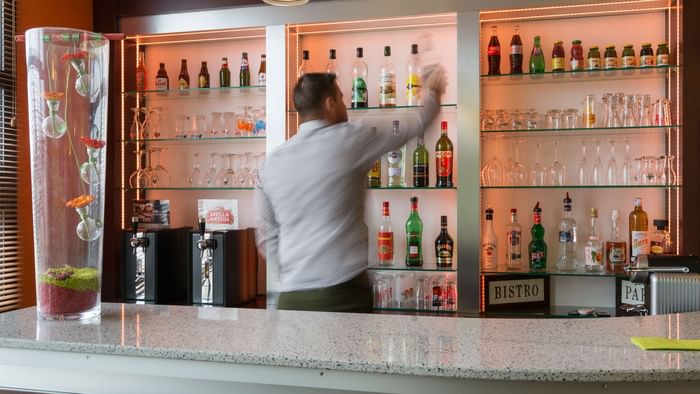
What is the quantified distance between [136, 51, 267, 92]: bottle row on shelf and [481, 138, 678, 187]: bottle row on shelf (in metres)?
1.38

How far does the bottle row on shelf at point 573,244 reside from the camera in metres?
3.27

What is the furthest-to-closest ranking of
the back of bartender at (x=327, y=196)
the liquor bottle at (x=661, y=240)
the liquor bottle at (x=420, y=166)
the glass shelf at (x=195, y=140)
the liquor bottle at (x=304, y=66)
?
the glass shelf at (x=195, y=140) < the liquor bottle at (x=304, y=66) < the liquor bottle at (x=420, y=166) < the liquor bottle at (x=661, y=240) < the back of bartender at (x=327, y=196)

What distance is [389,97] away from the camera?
11.7ft

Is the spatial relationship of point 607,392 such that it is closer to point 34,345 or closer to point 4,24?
point 34,345

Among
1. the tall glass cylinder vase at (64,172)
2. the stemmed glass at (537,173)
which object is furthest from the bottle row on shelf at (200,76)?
the tall glass cylinder vase at (64,172)

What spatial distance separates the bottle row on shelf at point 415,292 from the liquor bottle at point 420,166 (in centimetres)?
49

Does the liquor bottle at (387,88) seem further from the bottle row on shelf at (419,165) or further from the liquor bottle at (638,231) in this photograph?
the liquor bottle at (638,231)

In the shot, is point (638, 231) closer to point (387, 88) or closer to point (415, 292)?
point (415, 292)

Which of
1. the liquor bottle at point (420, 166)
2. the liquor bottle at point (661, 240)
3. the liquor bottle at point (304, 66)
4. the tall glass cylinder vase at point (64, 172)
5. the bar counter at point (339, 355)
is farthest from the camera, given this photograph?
the liquor bottle at point (304, 66)

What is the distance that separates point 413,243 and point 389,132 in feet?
4.53

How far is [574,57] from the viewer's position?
11.0 feet

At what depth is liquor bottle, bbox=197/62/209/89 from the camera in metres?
3.87

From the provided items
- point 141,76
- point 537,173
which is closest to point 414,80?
point 537,173

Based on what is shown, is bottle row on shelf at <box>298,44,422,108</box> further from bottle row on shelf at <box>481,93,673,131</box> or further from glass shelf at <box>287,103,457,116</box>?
bottle row on shelf at <box>481,93,673,131</box>
